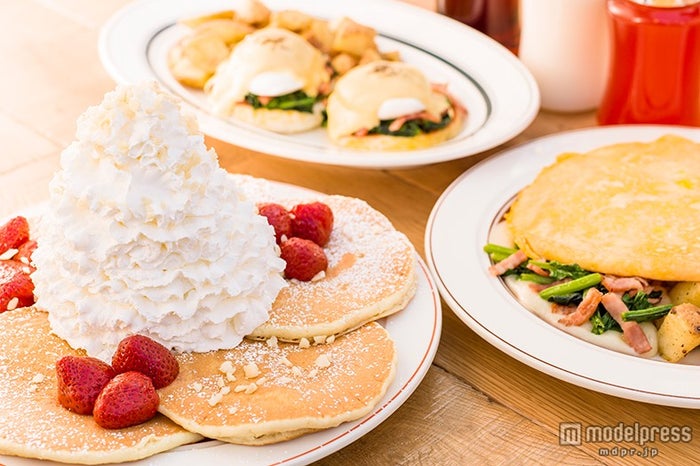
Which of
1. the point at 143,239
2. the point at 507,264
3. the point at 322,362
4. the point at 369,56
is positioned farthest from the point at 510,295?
the point at 369,56

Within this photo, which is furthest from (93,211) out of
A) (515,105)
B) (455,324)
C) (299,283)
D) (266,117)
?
(515,105)

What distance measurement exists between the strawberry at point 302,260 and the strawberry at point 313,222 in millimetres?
72

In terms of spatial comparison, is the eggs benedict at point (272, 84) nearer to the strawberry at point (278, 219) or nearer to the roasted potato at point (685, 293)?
the strawberry at point (278, 219)

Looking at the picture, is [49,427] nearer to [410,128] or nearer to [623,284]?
[623,284]

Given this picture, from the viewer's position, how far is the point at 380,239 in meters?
1.86

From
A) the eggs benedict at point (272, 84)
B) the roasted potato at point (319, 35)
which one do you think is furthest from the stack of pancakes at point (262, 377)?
the roasted potato at point (319, 35)

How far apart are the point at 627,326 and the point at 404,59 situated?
1.35 m

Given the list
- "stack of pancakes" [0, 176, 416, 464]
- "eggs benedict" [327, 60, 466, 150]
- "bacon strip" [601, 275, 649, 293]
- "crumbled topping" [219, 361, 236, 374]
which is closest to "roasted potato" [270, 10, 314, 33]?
"eggs benedict" [327, 60, 466, 150]

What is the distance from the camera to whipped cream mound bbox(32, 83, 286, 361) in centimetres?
151

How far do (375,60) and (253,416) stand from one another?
4.87 ft

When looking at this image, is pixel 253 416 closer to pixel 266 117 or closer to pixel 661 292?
pixel 661 292

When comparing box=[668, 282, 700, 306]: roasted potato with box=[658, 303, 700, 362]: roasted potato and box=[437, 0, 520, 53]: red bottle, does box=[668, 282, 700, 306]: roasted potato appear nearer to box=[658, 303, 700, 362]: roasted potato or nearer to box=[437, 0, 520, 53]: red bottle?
box=[658, 303, 700, 362]: roasted potato

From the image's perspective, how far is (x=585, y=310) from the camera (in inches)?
67.0

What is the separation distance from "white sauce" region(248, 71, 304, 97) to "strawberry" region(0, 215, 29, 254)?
844 millimetres
